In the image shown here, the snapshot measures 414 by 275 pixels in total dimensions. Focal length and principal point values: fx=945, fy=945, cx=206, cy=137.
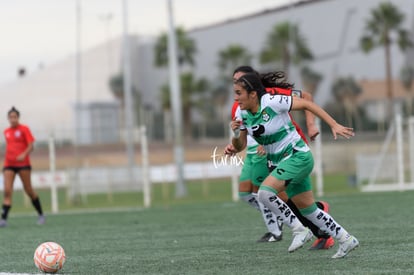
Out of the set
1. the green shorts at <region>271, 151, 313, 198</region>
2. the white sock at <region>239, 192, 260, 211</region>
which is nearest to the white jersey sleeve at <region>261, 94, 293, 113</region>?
the green shorts at <region>271, 151, 313, 198</region>

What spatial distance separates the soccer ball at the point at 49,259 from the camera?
904 centimetres

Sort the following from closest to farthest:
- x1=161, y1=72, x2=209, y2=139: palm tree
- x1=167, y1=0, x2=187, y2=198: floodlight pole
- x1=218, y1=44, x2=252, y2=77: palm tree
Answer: x1=167, y1=0, x2=187, y2=198: floodlight pole
x1=218, y1=44, x2=252, y2=77: palm tree
x1=161, y1=72, x2=209, y2=139: palm tree

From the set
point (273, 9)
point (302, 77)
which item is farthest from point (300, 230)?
point (273, 9)

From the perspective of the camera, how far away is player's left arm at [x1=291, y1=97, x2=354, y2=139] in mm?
8672

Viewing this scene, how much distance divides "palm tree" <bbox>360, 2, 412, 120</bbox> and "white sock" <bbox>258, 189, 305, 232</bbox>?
5687cm

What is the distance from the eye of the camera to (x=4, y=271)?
9523 millimetres

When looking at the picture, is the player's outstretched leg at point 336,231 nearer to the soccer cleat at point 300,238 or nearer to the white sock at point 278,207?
the white sock at point 278,207

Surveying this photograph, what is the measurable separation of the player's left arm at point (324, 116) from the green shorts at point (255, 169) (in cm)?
286

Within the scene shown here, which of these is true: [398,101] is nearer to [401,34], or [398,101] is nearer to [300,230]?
[401,34]

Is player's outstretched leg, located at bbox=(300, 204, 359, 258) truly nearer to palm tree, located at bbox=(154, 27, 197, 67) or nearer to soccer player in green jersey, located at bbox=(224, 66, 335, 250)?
soccer player in green jersey, located at bbox=(224, 66, 335, 250)

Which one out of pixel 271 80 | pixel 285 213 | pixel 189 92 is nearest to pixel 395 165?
pixel 271 80

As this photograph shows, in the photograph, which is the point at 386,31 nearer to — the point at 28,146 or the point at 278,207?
the point at 28,146

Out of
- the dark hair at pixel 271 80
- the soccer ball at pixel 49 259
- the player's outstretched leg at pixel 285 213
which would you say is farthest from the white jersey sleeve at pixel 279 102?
the soccer ball at pixel 49 259

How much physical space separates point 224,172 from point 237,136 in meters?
27.7
